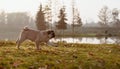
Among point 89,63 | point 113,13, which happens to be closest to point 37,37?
point 89,63

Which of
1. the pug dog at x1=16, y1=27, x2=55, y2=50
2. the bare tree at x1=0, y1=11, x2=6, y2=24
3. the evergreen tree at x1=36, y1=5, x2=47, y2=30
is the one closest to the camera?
the pug dog at x1=16, y1=27, x2=55, y2=50

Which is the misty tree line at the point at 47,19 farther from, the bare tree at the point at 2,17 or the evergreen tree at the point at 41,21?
the bare tree at the point at 2,17

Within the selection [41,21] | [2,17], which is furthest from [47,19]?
[2,17]

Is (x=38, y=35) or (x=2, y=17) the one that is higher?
(x=38, y=35)

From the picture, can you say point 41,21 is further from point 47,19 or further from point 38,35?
point 38,35

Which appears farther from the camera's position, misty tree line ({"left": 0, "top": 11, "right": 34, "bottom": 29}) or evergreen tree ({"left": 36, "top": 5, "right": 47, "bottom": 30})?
misty tree line ({"left": 0, "top": 11, "right": 34, "bottom": 29})

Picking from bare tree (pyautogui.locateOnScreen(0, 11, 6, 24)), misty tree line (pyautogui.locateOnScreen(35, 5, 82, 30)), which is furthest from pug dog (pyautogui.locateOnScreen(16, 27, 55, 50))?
bare tree (pyautogui.locateOnScreen(0, 11, 6, 24))

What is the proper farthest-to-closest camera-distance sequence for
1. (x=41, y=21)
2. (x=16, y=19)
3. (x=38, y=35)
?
(x=16, y=19) → (x=41, y=21) → (x=38, y=35)

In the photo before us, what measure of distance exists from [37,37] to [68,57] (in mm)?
2931

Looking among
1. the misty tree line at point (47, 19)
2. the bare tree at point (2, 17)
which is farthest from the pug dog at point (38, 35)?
the bare tree at point (2, 17)

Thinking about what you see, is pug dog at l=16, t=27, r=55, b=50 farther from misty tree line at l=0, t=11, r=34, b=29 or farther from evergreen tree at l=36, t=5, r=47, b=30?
misty tree line at l=0, t=11, r=34, b=29

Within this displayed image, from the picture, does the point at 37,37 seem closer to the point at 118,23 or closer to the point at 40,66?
the point at 40,66

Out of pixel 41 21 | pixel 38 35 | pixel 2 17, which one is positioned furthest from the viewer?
pixel 2 17

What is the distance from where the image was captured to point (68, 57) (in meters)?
11.9
